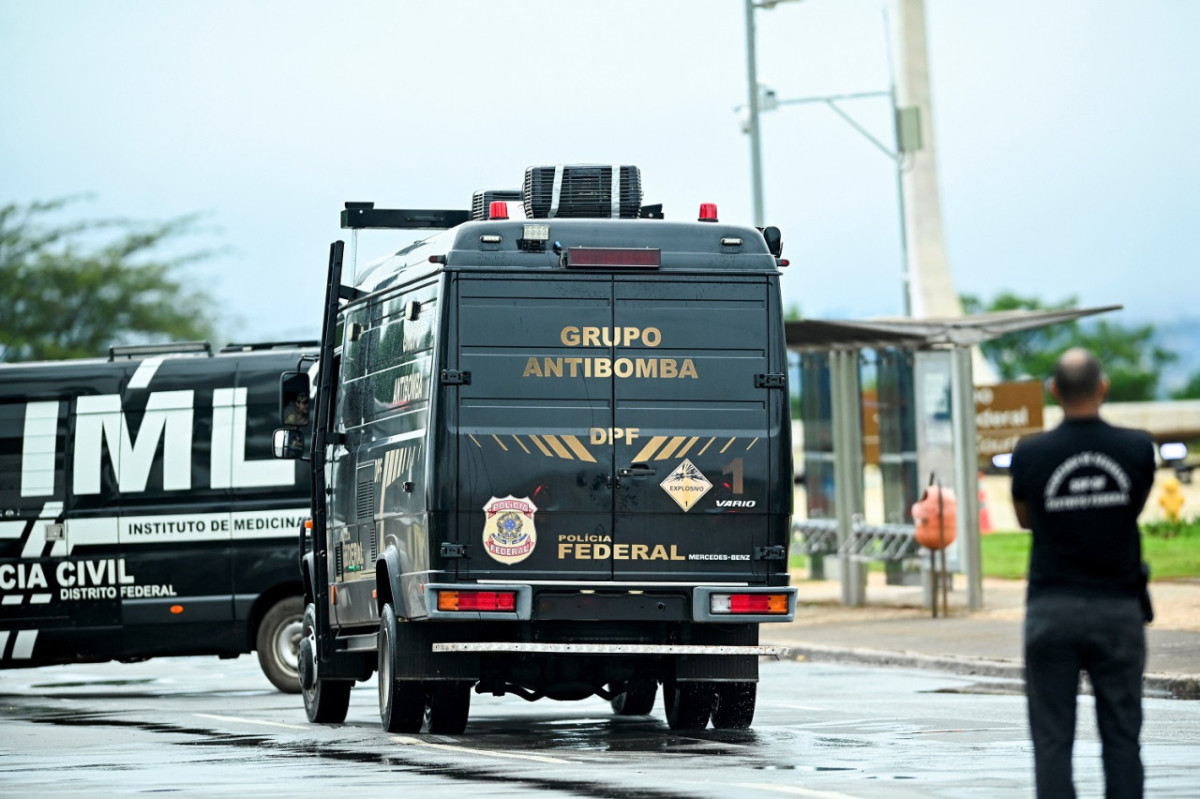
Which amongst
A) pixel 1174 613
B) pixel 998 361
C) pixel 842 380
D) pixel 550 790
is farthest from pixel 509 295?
pixel 998 361

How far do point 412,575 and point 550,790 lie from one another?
9.75ft

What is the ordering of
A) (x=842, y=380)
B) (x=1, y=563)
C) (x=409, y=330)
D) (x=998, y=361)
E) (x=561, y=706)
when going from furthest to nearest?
(x=998, y=361), (x=842, y=380), (x=1, y=563), (x=561, y=706), (x=409, y=330)

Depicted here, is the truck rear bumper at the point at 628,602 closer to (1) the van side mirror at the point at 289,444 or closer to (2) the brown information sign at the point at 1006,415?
(1) the van side mirror at the point at 289,444

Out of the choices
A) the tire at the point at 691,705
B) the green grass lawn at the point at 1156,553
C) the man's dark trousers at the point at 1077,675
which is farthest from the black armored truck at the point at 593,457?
the green grass lawn at the point at 1156,553

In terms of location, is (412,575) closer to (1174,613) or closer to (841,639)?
(841,639)

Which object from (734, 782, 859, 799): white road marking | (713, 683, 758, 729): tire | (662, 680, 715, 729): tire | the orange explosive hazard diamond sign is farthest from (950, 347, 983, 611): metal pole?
(734, 782, 859, 799): white road marking

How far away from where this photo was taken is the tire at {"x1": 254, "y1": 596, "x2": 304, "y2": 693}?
1780 cm

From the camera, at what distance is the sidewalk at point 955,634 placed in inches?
706

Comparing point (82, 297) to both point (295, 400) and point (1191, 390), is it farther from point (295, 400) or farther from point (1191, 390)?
point (1191, 390)

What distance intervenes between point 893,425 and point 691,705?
471 inches

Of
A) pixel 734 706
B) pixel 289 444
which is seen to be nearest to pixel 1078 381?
pixel 734 706

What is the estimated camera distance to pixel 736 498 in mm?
12547

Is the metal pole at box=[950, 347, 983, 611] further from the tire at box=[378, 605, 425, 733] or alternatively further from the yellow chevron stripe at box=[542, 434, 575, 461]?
the yellow chevron stripe at box=[542, 434, 575, 461]

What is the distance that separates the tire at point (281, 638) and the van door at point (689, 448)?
19.4ft
